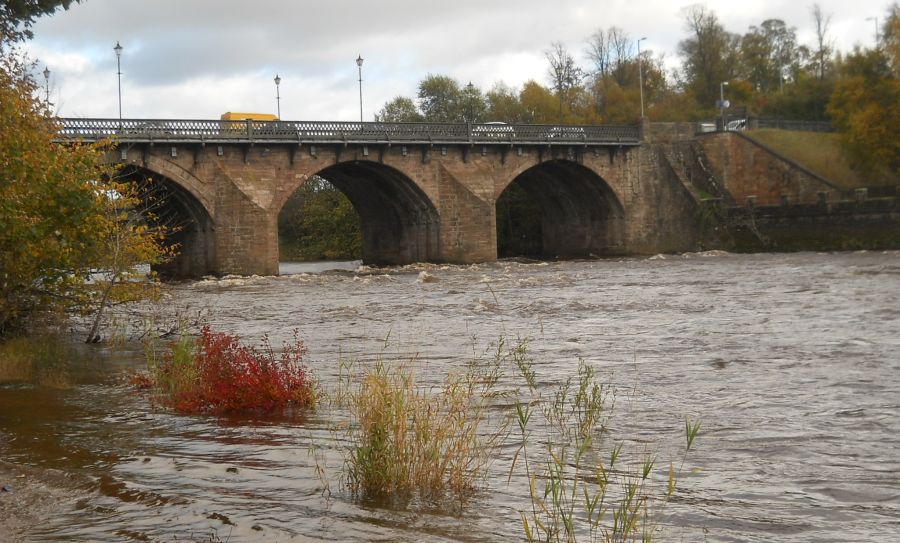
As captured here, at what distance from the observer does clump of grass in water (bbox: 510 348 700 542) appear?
21.1ft

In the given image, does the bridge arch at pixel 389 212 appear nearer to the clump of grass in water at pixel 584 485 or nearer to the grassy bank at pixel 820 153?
the grassy bank at pixel 820 153

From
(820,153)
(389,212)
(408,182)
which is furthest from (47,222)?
(820,153)

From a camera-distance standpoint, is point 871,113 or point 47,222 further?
point 871,113

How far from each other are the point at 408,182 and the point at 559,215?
53.1 feet

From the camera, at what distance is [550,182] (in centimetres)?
6562

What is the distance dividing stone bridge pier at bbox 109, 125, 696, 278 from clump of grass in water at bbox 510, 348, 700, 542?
107 ft

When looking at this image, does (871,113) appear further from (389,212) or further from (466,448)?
(466,448)

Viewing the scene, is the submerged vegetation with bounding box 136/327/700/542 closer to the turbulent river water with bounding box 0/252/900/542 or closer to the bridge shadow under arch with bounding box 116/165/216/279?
the turbulent river water with bounding box 0/252/900/542

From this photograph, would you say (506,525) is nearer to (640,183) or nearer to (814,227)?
(814,227)

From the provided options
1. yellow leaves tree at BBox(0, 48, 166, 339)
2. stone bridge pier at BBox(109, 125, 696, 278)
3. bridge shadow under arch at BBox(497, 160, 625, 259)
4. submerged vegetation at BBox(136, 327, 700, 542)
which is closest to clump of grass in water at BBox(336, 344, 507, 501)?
submerged vegetation at BBox(136, 327, 700, 542)

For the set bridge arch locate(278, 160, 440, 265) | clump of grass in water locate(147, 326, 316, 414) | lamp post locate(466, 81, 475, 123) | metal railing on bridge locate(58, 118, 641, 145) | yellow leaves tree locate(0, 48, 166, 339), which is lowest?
clump of grass in water locate(147, 326, 316, 414)

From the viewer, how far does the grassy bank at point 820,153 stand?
58.7 metres

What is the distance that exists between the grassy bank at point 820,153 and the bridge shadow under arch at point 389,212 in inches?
877

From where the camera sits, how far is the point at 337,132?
50.2 meters
